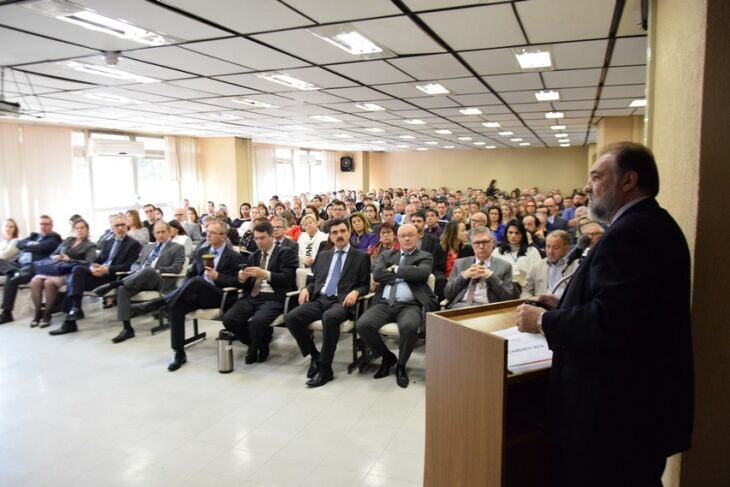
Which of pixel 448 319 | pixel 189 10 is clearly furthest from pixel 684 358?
pixel 189 10

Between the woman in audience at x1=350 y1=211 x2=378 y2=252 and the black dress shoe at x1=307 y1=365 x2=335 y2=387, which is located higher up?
the woman in audience at x1=350 y1=211 x2=378 y2=252

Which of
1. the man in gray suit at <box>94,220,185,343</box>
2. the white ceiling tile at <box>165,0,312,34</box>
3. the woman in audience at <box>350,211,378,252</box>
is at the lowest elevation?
the man in gray suit at <box>94,220,185,343</box>

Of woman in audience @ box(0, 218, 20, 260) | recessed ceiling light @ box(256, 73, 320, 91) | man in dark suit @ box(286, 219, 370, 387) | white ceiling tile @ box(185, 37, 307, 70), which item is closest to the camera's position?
white ceiling tile @ box(185, 37, 307, 70)

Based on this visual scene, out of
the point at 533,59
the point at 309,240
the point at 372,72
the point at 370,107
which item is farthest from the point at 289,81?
the point at 533,59

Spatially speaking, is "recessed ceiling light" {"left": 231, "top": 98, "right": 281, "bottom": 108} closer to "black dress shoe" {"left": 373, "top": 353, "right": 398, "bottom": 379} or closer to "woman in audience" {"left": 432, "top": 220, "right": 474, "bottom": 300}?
"woman in audience" {"left": 432, "top": 220, "right": 474, "bottom": 300}

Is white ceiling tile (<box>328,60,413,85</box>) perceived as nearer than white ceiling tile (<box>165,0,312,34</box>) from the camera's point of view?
No

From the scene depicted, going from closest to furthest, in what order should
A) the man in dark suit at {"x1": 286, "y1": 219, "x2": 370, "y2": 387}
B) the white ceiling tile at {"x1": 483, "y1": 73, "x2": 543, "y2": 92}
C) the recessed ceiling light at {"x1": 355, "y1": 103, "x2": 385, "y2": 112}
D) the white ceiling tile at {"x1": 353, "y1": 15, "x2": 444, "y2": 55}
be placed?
the white ceiling tile at {"x1": 353, "y1": 15, "x2": 444, "y2": 55} < the man in dark suit at {"x1": 286, "y1": 219, "x2": 370, "y2": 387} < the white ceiling tile at {"x1": 483, "y1": 73, "x2": 543, "y2": 92} < the recessed ceiling light at {"x1": 355, "y1": 103, "x2": 385, "y2": 112}

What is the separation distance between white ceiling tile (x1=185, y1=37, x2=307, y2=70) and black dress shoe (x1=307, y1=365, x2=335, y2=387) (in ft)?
8.89

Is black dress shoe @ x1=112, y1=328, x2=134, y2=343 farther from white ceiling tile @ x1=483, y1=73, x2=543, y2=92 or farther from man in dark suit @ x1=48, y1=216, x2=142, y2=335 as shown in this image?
white ceiling tile @ x1=483, y1=73, x2=543, y2=92

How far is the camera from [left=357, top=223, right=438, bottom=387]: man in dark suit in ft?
13.0

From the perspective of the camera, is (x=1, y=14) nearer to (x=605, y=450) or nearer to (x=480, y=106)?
(x=605, y=450)

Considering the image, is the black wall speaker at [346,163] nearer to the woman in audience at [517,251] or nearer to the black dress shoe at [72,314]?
the black dress shoe at [72,314]

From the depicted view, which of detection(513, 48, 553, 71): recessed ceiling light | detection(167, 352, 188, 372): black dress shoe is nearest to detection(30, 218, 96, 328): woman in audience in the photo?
detection(167, 352, 188, 372): black dress shoe

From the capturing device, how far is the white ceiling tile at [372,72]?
4.52 metres
